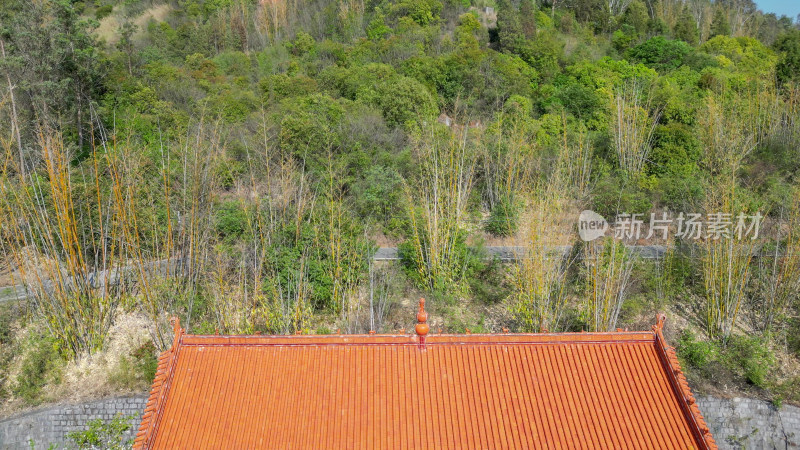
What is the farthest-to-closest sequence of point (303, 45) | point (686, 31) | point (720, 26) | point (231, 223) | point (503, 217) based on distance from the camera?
point (720, 26) < point (686, 31) < point (303, 45) < point (503, 217) < point (231, 223)

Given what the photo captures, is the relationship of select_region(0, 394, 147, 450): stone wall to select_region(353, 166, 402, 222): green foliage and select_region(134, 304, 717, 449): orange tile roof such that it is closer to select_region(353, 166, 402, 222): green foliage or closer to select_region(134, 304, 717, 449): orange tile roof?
select_region(134, 304, 717, 449): orange tile roof

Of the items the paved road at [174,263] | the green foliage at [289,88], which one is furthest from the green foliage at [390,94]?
the paved road at [174,263]

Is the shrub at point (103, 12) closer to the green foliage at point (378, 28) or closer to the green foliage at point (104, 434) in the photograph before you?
the green foliage at point (378, 28)

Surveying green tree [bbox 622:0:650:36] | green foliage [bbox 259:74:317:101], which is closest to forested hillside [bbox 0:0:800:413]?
green foliage [bbox 259:74:317:101]

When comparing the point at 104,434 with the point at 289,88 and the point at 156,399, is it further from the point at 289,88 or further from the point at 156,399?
the point at 289,88

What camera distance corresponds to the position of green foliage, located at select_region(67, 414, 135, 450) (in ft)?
38.5

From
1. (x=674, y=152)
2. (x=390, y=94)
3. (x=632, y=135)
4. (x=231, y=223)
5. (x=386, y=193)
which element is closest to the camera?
(x=231, y=223)

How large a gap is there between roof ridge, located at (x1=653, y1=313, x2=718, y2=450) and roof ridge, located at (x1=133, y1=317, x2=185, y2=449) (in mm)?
8044

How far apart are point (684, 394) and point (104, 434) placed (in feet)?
40.3

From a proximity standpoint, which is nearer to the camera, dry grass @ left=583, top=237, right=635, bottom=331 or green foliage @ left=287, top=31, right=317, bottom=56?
dry grass @ left=583, top=237, right=635, bottom=331

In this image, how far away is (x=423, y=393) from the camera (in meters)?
8.60


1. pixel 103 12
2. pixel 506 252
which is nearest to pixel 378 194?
pixel 506 252

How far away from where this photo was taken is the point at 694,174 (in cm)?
2017

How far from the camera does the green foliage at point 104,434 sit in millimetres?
11742
